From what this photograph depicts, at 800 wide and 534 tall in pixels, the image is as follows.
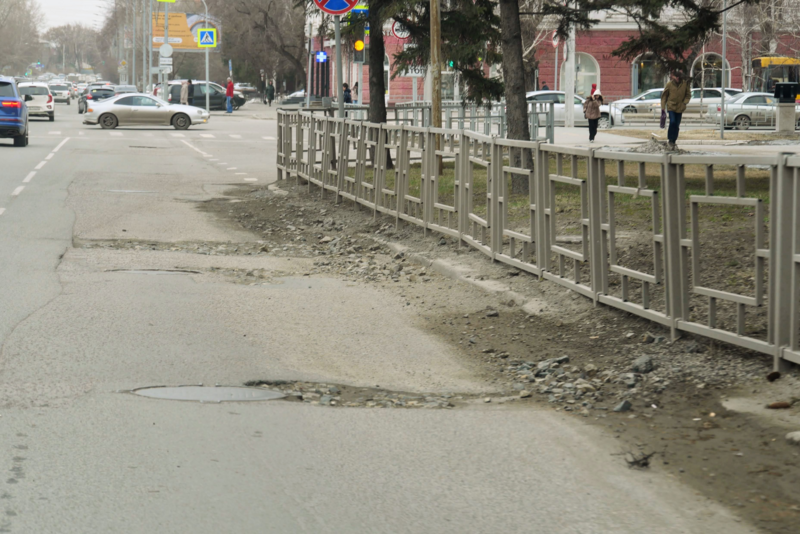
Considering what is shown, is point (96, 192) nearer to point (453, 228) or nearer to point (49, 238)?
point (49, 238)

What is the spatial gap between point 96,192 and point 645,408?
43.2 ft

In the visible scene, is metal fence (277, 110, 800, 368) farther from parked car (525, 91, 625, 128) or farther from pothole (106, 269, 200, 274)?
parked car (525, 91, 625, 128)

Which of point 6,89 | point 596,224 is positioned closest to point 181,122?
point 6,89

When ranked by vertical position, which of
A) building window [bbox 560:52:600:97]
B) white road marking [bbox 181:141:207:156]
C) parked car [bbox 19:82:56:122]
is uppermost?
building window [bbox 560:52:600:97]

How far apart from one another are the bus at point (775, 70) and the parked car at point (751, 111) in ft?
40.8

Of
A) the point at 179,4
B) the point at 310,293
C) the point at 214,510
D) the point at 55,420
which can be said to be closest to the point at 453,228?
the point at 310,293

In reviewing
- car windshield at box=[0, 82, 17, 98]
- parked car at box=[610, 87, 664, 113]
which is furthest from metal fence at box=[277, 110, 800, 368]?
parked car at box=[610, 87, 664, 113]

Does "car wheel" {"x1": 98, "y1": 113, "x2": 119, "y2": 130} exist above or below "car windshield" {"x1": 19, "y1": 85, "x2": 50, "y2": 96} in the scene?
below

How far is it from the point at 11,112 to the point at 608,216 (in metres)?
23.5

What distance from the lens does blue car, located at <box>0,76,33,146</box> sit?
89.8ft

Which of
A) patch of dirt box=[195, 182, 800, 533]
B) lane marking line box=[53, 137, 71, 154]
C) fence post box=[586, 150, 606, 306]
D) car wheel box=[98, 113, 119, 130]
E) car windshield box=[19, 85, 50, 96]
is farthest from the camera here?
car windshield box=[19, 85, 50, 96]

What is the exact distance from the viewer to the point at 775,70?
173 feet

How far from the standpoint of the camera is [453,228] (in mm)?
10914

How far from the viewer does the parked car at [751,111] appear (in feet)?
121
